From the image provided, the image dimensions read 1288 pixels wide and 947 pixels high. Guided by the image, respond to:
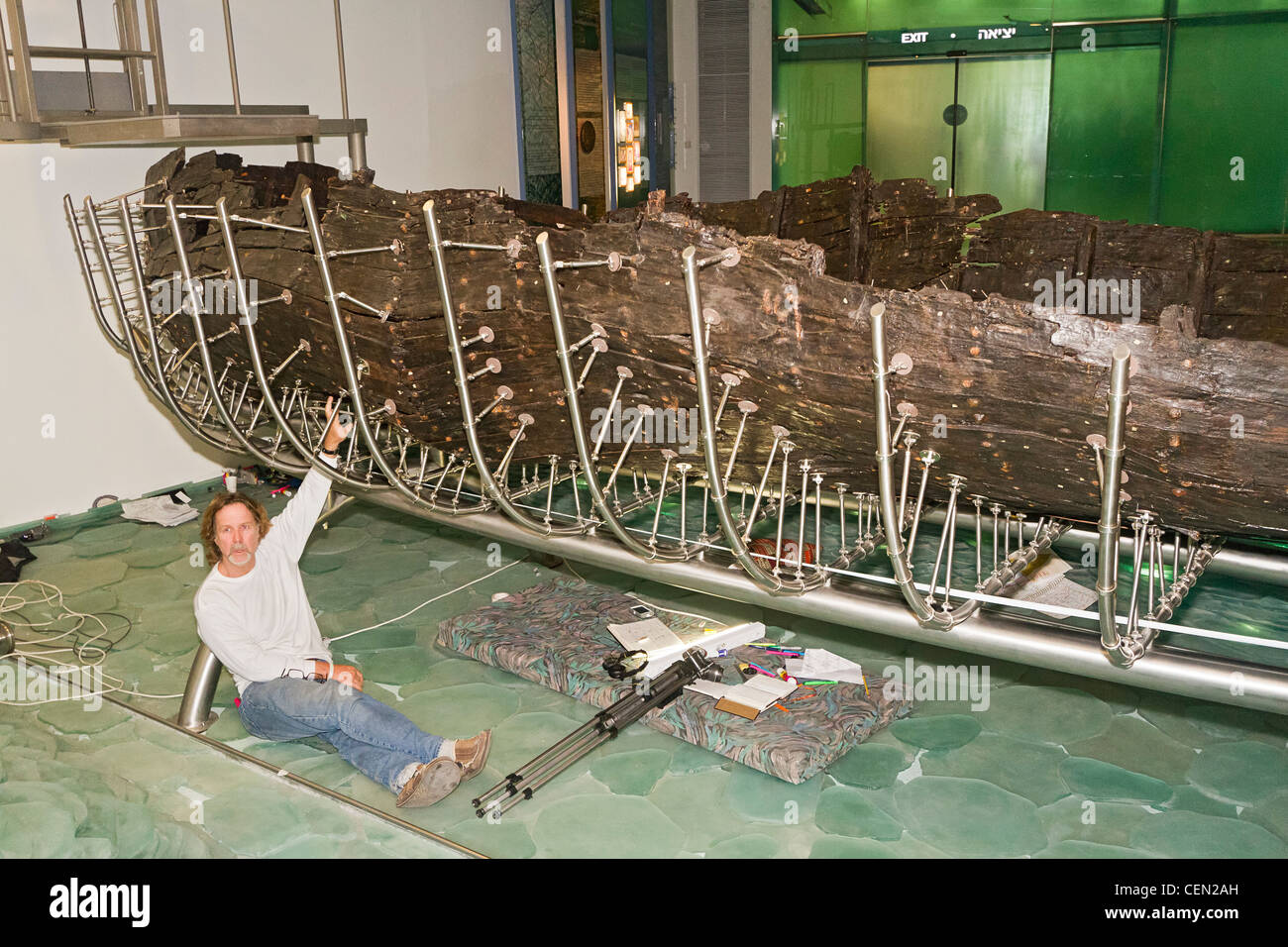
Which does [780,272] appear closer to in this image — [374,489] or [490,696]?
[374,489]

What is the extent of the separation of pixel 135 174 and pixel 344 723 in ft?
10.5

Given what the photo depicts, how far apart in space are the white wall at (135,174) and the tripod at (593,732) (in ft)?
10.1

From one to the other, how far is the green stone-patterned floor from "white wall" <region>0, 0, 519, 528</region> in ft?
5.64

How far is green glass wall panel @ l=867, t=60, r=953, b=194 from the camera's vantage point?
6.57 meters

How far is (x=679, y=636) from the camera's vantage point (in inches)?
124

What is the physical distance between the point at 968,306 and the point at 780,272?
0.32 metres

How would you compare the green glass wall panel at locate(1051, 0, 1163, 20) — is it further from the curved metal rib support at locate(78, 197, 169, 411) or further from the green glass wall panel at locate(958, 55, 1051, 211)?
the curved metal rib support at locate(78, 197, 169, 411)

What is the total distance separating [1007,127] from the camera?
6352mm

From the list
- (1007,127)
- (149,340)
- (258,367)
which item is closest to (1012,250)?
(258,367)

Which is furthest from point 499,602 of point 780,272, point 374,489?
point 780,272

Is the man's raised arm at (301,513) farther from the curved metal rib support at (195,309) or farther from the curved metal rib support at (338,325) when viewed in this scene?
the curved metal rib support at (338,325)

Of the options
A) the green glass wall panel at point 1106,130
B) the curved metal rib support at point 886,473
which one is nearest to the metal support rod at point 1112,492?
the curved metal rib support at point 886,473

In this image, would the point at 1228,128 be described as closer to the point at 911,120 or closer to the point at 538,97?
the point at 911,120

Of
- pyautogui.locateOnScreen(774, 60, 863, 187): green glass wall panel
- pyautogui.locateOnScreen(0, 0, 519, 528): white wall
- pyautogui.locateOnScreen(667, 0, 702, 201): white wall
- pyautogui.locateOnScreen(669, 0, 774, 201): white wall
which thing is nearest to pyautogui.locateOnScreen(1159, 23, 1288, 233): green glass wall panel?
pyautogui.locateOnScreen(774, 60, 863, 187): green glass wall panel
